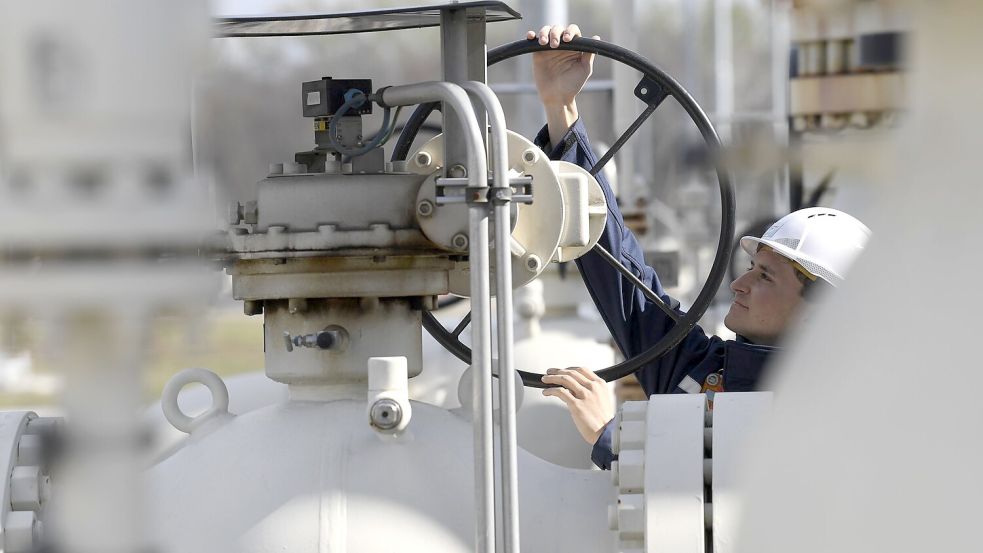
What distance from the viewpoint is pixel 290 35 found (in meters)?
2.46

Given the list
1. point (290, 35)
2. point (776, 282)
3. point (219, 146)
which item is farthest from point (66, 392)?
point (776, 282)

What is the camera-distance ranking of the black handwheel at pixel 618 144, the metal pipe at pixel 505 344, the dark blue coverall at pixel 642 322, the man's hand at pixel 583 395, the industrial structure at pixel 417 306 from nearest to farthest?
1. the industrial structure at pixel 417 306
2. the metal pipe at pixel 505 344
3. the black handwheel at pixel 618 144
4. the man's hand at pixel 583 395
5. the dark blue coverall at pixel 642 322

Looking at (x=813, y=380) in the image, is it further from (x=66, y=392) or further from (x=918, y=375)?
(x=66, y=392)

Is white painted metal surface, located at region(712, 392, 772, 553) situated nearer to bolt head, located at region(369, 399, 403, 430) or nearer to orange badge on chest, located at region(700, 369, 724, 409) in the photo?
bolt head, located at region(369, 399, 403, 430)

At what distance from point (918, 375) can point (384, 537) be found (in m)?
1.20

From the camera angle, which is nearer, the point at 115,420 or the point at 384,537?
the point at 115,420

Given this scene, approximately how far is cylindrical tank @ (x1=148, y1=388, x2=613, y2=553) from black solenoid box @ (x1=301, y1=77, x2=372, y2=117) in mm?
445

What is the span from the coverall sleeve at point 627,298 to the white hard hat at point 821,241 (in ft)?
0.83

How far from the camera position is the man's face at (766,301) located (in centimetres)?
302

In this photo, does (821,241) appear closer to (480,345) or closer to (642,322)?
(642,322)

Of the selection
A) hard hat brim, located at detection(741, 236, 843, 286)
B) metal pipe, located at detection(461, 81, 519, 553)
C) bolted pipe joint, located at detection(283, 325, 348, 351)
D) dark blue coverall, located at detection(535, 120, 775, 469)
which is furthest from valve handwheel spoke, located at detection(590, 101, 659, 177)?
metal pipe, located at detection(461, 81, 519, 553)

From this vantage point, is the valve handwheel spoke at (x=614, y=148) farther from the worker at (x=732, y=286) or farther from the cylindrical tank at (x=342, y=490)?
the cylindrical tank at (x=342, y=490)

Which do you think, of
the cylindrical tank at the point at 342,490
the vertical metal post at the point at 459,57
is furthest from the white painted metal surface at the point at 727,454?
the vertical metal post at the point at 459,57

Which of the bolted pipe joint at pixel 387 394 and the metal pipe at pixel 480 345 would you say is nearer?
the metal pipe at pixel 480 345
